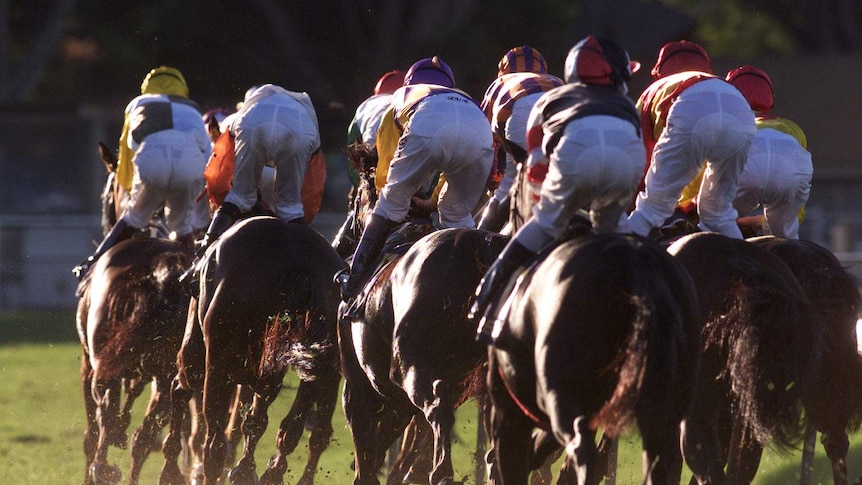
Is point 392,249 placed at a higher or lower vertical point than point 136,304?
higher

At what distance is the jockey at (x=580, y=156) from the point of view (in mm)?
4957

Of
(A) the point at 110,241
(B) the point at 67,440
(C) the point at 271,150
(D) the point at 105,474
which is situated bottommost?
(B) the point at 67,440

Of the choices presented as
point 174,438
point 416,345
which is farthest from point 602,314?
point 174,438

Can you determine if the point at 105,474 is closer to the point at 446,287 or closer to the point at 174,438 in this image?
the point at 174,438

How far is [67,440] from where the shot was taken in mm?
10367

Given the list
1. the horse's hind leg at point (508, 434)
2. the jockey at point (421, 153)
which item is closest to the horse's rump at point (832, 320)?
the jockey at point (421, 153)

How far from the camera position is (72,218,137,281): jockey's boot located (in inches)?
338

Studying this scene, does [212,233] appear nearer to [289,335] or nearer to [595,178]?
[289,335]

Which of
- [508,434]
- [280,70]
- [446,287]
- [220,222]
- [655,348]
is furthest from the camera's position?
[280,70]

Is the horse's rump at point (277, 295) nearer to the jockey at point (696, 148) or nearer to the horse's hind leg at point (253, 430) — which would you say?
the horse's hind leg at point (253, 430)

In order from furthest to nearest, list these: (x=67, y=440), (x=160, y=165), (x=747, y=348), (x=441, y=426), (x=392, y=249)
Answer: (x=67, y=440) < (x=160, y=165) < (x=392, y=249) < (x=441, y=426) < (x=747, y=348)

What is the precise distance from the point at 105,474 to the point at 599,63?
165 inches

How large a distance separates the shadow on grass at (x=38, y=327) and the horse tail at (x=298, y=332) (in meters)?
10.2

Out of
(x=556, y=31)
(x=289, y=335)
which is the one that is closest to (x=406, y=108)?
(x=289, y=335)
